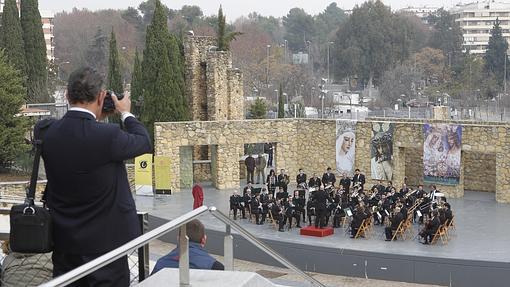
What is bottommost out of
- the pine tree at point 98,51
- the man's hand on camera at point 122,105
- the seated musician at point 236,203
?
the seated musician at point 236,203

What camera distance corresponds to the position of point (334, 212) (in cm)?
2216

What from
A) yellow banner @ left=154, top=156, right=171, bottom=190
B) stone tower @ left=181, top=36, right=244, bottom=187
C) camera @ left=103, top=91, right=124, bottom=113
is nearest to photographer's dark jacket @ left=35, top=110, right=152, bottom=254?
camera @ left=103, top=91, right=124, bottom=113

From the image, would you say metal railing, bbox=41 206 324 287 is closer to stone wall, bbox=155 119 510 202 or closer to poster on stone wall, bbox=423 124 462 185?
poster on stone wall, bbox=423 124 462 185

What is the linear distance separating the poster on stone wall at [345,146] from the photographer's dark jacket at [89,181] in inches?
988

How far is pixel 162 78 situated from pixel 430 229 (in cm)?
1407

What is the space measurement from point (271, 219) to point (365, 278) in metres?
4.79

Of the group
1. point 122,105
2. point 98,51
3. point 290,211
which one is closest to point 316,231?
point 290,211

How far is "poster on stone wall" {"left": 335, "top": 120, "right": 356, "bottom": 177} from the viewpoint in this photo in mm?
28859

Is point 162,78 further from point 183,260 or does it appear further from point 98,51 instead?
point 98,51

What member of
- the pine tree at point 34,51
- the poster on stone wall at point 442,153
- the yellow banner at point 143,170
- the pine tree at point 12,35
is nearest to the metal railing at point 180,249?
the yellow banner at point 143,170

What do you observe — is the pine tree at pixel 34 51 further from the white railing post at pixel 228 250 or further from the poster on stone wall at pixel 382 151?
the white railing post at pixel 228 250

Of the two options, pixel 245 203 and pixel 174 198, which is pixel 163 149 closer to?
pixel 174 198

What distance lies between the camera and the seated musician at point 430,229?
2005 centimetres

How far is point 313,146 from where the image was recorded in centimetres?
3006
